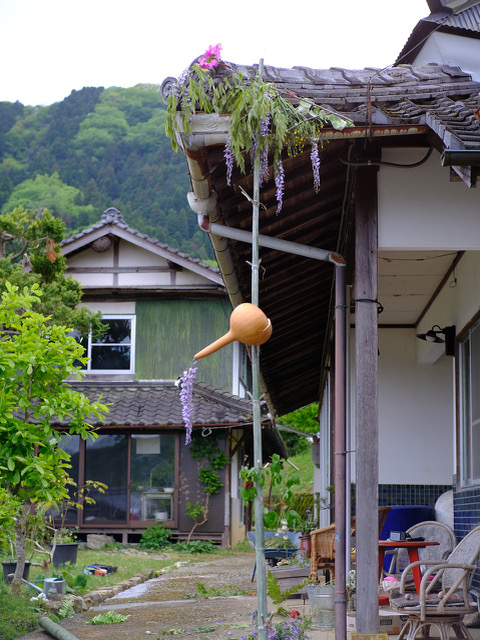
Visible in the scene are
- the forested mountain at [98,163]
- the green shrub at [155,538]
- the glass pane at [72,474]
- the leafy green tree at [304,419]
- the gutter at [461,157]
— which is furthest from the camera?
the forested mountain at [98,163]

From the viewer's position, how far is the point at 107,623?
6848 millimetres

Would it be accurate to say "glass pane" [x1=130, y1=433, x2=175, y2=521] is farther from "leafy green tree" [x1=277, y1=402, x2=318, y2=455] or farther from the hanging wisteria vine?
the hanging wisteria vine

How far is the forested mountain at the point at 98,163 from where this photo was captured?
4116 centimetres

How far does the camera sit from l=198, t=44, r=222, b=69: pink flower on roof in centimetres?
426

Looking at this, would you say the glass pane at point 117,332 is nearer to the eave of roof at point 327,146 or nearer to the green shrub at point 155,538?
the green shrub at point 155,538

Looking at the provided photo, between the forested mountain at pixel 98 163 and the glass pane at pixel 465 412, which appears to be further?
the forested mountain at pixel 98 163

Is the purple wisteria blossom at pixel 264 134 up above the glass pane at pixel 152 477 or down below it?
above

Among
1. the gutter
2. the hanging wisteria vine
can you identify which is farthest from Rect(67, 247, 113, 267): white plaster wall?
the gutter

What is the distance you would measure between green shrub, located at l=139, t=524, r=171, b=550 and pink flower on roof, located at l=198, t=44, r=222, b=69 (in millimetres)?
12618

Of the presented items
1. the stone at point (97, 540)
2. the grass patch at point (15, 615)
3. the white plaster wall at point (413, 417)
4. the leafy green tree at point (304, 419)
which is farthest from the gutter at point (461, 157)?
the leafy green tree at point (304, 419)

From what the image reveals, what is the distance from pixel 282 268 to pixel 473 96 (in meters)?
2.57

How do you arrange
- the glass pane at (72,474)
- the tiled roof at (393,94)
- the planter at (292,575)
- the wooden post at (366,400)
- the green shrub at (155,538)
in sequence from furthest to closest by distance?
1. the glass pane at (72,474)
2. the green shrub at (155,538)
3. the planter at (292,575)
4. the wooden post at (366,400)
5. the tiled roof at (393,94)

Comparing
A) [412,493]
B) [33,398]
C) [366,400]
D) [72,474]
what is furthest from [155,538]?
[366,400]

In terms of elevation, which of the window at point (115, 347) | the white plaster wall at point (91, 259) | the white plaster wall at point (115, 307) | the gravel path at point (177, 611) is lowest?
the gravel path at point (177, 611)
